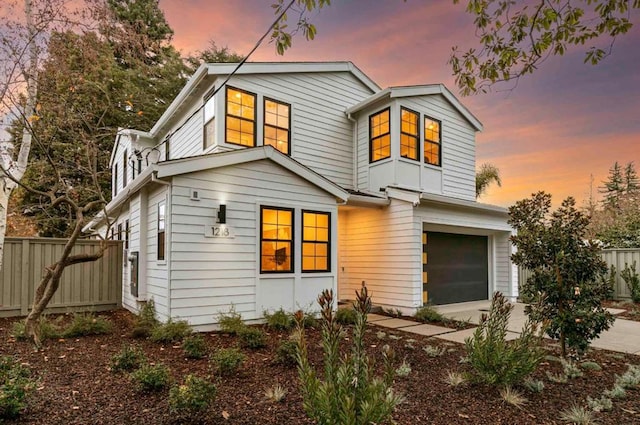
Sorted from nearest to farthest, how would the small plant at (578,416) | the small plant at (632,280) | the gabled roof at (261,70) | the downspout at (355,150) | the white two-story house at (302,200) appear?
the small plant at (578,416)
the white two-story house at (302,200)
the gabled roof at (261,70)
the downspout at (355,150)
the small plant at (632,280)

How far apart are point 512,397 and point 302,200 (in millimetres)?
5134

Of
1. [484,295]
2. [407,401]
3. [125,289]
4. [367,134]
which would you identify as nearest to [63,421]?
[407,401]

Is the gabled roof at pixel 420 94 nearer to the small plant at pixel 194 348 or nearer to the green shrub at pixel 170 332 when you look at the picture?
the green shrub at pixel 170 332

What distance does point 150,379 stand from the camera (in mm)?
3422

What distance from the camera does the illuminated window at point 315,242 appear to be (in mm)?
7773

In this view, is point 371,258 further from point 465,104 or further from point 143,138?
point 143,138

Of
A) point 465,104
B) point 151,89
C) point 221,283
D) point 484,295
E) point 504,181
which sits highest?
point 151,89

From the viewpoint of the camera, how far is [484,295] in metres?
11.0

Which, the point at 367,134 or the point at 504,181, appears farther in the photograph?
the point at 504,181

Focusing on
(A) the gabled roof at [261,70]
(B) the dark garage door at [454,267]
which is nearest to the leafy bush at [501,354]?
(B) the dark garage door at [454,267]

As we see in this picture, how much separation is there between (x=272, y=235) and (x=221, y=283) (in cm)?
134

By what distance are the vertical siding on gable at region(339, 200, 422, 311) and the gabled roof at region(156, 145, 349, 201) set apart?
1.60 m

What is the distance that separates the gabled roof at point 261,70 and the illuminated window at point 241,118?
50 centimetres

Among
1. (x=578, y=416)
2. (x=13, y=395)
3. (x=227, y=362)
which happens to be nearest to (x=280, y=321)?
(x=227, y=362)
